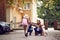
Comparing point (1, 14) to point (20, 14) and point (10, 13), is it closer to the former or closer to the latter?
point (10, 13)

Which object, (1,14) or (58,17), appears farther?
(58,17)

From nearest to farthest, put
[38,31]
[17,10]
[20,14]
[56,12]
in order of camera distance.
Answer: [38,31]
[17,10]
[20,14]
[56,12]

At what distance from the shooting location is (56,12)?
62.1 meters

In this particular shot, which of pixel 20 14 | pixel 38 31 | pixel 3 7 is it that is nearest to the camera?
pixel 38 31

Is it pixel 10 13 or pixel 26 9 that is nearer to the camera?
pixel 10 13

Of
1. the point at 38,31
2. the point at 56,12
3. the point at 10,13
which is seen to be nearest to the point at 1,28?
the point at 38,31

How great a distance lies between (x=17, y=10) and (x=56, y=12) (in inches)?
636

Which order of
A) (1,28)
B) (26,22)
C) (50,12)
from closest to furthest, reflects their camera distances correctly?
(26,22), (1,28), (50,12)

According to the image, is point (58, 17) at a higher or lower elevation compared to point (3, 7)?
lower

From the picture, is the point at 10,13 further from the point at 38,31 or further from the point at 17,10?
the point at 38,31

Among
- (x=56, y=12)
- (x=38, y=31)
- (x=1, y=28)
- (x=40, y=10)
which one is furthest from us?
(x=40, y=10)

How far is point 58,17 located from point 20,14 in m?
14.1

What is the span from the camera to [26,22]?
18.6m

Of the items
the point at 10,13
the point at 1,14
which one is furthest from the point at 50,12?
the point at 1,14
